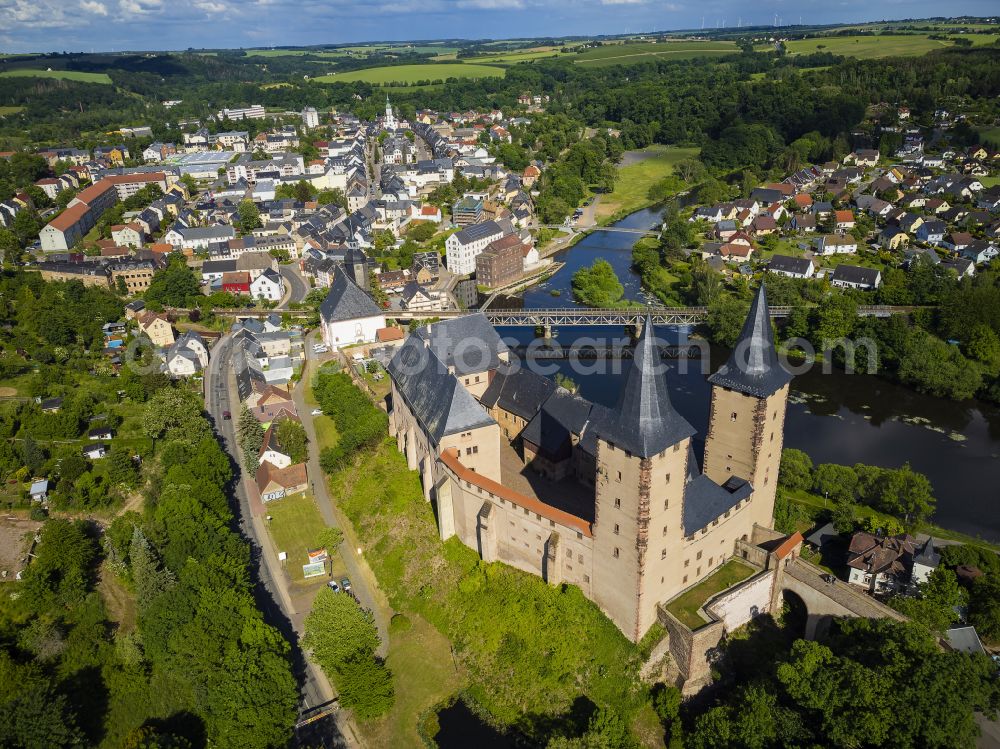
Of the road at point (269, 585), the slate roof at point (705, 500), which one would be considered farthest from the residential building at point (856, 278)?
the road at point (269, 585)

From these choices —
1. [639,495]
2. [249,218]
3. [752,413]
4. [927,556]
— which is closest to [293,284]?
[249,218]

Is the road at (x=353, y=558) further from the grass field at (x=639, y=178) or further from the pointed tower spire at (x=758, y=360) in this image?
the grass field at (x=639, y=178)

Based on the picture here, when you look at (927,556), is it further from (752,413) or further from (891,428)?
(891,428)

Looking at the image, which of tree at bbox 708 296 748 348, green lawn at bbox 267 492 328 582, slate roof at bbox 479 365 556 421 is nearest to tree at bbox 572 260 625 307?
tree at bbox 708 296 748 348

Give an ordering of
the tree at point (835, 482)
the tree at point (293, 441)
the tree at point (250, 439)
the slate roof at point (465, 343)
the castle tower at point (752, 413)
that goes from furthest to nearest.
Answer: the tree at point (293, 441)
the tree at point (250, 439)
the slate roof at point (465, 343)
the tree at point (835, 482)
the castle tower at point (752, 413)

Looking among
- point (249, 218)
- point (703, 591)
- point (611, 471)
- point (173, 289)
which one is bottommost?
point (703, 591)
